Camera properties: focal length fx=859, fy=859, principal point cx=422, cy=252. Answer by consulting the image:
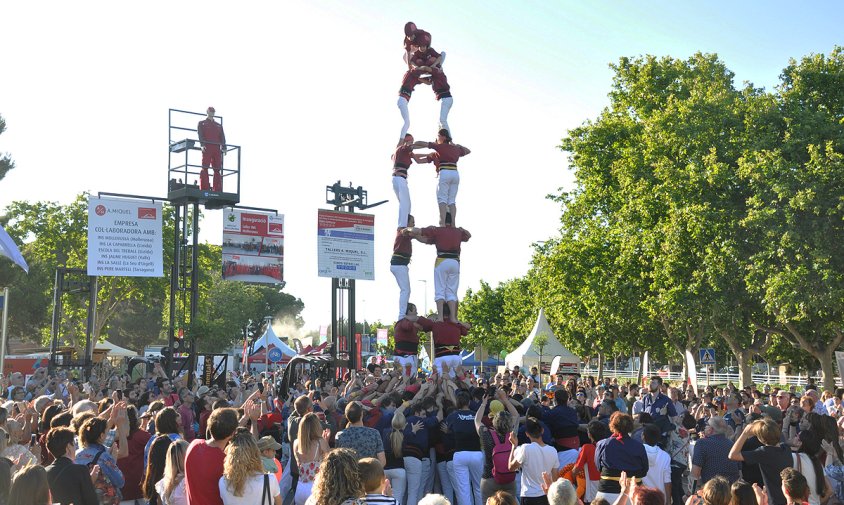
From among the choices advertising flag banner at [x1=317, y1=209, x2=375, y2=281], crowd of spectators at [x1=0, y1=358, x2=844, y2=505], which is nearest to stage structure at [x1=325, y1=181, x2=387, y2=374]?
advertising flag banner at [x1=317, y1=209, x2=375, y2=281]

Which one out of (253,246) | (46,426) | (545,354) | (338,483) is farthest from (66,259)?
(338,483)

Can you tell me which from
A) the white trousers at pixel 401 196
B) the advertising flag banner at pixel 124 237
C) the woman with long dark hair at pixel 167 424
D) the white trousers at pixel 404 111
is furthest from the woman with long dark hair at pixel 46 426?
the advertising flag banner at pixel 124 237

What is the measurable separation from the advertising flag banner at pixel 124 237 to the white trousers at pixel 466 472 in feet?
60.1

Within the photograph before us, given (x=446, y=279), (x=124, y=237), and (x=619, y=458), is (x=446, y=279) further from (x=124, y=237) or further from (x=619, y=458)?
(x=124, y=237)

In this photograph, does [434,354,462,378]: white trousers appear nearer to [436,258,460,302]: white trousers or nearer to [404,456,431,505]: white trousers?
[436,258,460,302]: white trousers

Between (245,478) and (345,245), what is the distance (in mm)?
22976

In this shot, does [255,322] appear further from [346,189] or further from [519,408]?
[519,408]

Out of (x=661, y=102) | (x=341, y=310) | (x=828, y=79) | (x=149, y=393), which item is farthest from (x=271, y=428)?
(x=661, y=102)

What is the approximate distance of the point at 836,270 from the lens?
2511 centimetres

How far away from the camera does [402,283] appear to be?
60.5ft

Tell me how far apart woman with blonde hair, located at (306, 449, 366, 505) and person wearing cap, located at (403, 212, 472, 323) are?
13.1 metres

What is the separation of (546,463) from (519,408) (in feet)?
8.61

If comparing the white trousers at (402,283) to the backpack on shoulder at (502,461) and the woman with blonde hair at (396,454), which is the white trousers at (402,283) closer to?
the woman with blonde hair at (396,454)

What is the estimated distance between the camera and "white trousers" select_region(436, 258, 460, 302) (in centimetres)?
1795
